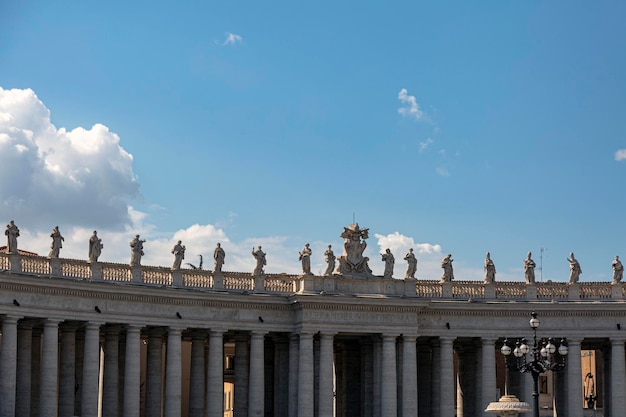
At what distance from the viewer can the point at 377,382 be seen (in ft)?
279

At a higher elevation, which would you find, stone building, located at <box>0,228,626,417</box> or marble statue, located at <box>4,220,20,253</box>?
marble statue, located at <box>4,220,20,253</box>

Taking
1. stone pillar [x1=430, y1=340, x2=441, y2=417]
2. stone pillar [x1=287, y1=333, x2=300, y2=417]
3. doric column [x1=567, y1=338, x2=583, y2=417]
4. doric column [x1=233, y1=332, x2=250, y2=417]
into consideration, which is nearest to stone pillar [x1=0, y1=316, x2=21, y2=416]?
doric column [x1=233, y1=332, x2=250, y2=417]

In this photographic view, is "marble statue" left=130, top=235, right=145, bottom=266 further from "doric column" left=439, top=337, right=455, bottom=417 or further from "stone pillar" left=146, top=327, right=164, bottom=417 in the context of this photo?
"doric column" left=439, top=337, right=455, bottom=417

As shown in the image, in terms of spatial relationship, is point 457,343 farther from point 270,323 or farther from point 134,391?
point 134,391

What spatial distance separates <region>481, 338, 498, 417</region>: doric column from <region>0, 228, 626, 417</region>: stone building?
0.31 ft

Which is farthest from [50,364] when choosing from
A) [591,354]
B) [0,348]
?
[591,354]

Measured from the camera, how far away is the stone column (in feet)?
283

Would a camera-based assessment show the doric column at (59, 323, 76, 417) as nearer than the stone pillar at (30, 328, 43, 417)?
Yes

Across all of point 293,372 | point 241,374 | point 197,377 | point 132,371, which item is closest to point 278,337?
point 293,372

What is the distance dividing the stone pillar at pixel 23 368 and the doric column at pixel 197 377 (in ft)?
40.4

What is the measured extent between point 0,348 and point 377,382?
26922 mm

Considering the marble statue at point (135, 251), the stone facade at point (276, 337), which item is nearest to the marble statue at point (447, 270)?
the stone facade at point (276, 337)

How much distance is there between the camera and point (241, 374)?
85000mm

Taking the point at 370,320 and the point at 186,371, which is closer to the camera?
the point at 370,320
